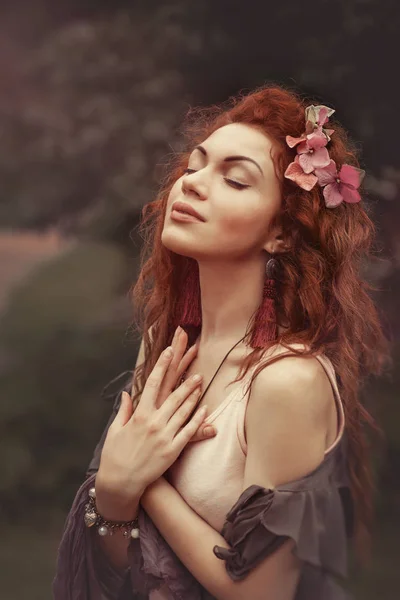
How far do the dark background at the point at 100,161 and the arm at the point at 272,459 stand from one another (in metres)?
0.75

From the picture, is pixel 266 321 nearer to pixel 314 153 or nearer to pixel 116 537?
pixel 314 153

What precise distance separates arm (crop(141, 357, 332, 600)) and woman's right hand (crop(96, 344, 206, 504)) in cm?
8

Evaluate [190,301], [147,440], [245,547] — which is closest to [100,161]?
[190,301]

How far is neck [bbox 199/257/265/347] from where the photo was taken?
160cm

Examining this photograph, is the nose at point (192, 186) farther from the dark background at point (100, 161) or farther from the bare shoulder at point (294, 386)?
the dark background at point (100, 161)

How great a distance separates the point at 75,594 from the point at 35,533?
498mm

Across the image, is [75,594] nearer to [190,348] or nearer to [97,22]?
[190,348]

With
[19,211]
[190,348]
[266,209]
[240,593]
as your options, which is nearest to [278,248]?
[266,209]

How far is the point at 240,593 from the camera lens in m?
1.43

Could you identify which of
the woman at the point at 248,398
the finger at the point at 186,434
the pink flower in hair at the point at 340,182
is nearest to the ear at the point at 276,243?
the woman at the point at 248,398

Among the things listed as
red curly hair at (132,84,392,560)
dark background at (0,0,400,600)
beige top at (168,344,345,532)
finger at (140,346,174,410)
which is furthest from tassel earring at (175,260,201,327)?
dark background at (0,0,400,600)

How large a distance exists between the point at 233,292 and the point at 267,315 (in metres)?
0.08

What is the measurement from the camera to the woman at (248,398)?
143 centimetres

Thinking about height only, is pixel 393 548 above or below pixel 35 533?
above
